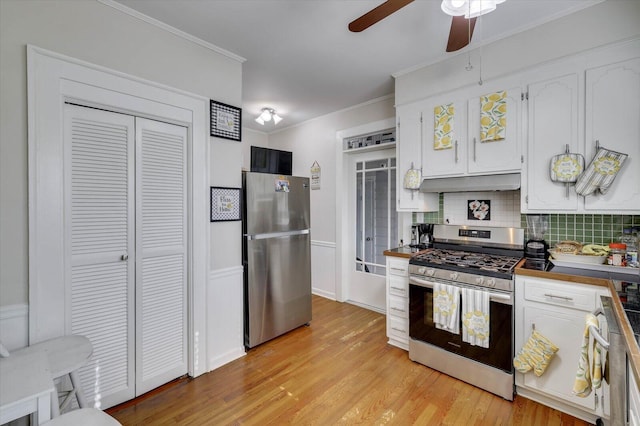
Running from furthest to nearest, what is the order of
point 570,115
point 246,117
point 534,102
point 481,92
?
point 246,117, point 481,92, point 534,102, point 570,115

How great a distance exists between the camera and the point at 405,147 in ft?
9.34

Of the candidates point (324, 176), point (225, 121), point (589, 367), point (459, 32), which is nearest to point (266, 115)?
point (324, 176)

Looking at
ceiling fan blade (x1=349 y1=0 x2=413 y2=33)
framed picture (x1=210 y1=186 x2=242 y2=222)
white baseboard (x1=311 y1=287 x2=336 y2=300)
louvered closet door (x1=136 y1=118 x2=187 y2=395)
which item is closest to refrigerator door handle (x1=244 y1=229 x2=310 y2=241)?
framed picture (x1=210 y1=186 x2=242 y2=222)

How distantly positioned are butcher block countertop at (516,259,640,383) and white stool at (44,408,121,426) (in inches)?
70.5

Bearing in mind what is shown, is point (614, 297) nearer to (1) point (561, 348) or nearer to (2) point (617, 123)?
(1) point (561, 348)

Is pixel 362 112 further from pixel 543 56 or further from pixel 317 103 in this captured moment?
pixel 543 56

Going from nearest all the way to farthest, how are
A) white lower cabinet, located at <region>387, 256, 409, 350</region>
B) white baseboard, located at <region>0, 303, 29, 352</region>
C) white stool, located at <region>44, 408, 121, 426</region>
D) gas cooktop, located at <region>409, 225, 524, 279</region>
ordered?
1. white stool, located at <region>44, 408, 121, 426</region>
2. white baseboard, located at <region>0, 303, 29, 352</region>
3. gas cooktop, located at <region>409, 225, 524, 279</region>
4. white lower cabinet, located at <region>387, 256, 409, 350</region>

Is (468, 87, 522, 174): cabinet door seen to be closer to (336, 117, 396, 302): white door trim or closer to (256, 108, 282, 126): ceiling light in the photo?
(336, 117, 396, 302): white door trim

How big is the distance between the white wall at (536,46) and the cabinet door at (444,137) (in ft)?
0.50

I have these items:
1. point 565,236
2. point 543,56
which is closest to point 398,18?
point 543,56

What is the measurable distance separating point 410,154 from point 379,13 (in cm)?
162

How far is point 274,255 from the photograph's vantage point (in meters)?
2.92

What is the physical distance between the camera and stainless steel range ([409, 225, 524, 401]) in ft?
6.57

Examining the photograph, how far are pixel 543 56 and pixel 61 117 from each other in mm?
3268
